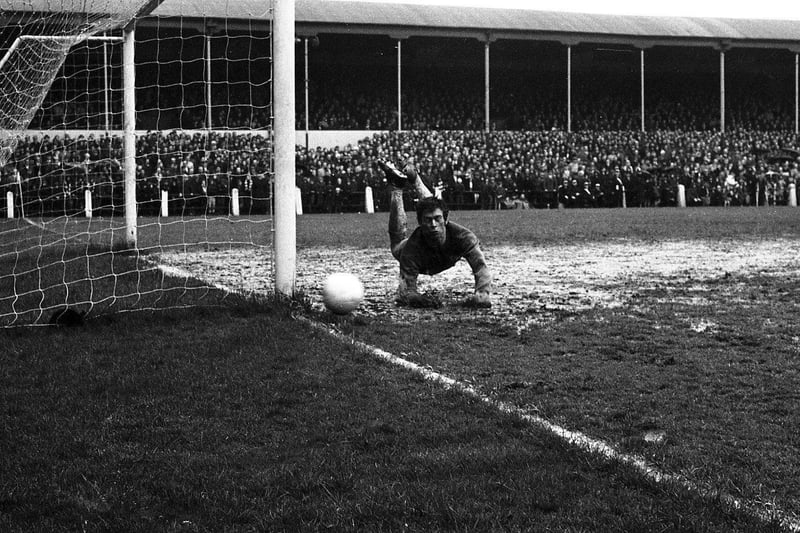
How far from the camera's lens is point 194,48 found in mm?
36625

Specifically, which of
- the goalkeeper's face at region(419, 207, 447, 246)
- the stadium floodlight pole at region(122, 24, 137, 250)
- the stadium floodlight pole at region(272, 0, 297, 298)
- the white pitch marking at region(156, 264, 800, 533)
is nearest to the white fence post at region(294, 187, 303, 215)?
the stadium floodlight pole at region(122, 24, 137, 250)

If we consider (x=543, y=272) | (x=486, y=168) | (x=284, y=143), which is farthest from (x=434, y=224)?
(x=486, y=168)

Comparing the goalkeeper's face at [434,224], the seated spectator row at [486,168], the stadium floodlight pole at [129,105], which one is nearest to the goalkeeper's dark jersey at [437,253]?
the goalkeeper's face at [434,224]

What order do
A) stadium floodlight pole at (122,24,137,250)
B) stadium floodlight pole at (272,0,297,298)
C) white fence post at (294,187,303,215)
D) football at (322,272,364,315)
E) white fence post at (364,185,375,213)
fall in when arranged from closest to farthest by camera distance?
football at (322,272,364,315)
stadium floodlight pole at (272,0,297,298)
stadium floodlight pole at (122,24,137,250)
white fence post at (294,187,303,215)
white fence post at (364,185,375,213)

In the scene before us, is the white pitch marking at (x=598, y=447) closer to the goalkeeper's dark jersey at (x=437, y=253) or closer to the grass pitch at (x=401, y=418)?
the grass pitch at (x=401, y=418)

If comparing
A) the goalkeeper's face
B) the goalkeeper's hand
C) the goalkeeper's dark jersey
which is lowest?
the goalkeeper's hand

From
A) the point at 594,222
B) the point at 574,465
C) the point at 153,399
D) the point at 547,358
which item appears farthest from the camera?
the point at 594,222

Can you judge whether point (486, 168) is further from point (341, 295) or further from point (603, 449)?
→ point (603, 449)

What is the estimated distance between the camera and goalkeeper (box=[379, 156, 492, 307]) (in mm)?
7328

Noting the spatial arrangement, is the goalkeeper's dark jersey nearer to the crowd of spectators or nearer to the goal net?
the goal net

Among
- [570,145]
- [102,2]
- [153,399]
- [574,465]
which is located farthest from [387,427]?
[570,145]

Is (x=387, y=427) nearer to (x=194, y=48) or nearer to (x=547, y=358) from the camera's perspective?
(x=547, y=358)

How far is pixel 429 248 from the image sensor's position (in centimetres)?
759

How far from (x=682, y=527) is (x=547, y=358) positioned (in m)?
2.56
